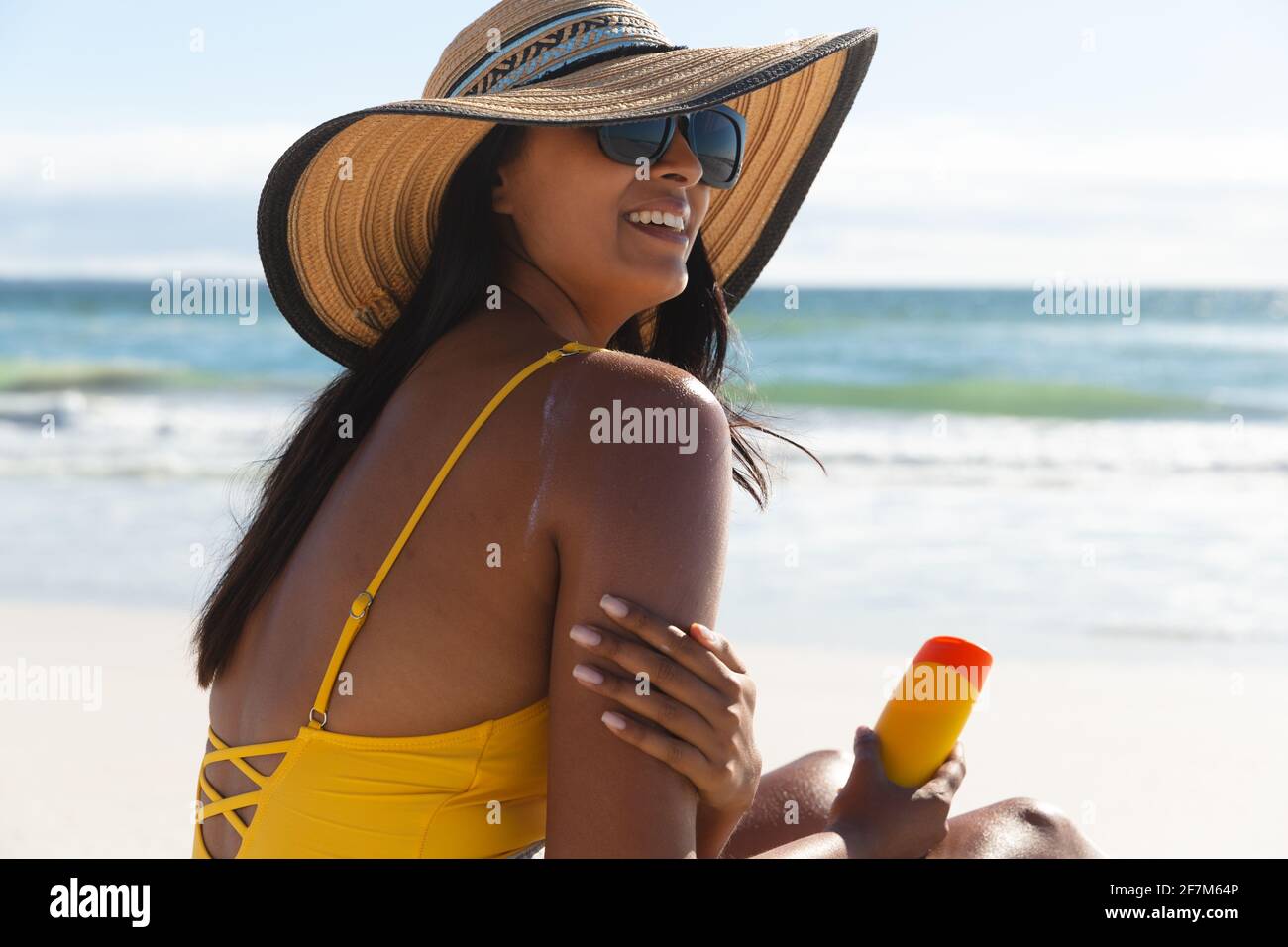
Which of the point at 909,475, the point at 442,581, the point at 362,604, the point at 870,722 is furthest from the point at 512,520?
the point at 909,475

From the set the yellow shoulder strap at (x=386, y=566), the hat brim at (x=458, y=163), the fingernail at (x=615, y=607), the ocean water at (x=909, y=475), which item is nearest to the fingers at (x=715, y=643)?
the fingernail at (x=615, y=607)

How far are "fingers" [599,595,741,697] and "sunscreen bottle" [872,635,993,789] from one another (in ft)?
1.63

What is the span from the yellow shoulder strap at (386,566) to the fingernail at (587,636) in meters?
0.27

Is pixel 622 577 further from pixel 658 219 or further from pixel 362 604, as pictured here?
pixel 658 219

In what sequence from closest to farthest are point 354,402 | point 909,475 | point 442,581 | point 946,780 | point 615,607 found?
point 615,607, point 442,581, point 354,402, point 946,780, point 909,475

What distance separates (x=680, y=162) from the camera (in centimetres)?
213

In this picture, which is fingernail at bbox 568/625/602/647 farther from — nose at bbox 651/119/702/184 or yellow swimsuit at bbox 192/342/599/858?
nose at bbox 651/119/702/184

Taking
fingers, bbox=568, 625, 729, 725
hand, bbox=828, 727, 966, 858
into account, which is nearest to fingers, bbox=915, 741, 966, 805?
hand, bbox=828, 727, 966, 858

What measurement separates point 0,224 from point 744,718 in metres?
40.2

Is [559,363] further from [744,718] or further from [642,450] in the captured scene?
[744,718]

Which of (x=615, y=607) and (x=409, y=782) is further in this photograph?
(x=409, y=782)

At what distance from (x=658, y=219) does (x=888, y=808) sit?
3.22 feet
